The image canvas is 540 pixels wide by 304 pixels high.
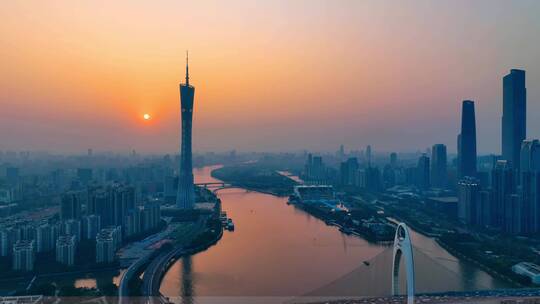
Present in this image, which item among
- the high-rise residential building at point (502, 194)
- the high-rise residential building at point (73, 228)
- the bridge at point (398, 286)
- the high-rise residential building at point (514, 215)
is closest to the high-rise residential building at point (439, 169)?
the high-rise residential building at point (502, 194)

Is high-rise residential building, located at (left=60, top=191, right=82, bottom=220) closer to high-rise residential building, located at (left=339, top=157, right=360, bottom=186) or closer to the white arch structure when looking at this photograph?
the white arch structure

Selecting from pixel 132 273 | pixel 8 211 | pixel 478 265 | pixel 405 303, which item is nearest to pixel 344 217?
pixel 478 265

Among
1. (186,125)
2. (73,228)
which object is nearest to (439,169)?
(186,125)

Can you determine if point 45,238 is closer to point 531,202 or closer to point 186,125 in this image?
point 186,125

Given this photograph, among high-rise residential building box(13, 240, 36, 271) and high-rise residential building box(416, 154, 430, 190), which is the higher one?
high-rise residential building box(416, 154, 430, 190)

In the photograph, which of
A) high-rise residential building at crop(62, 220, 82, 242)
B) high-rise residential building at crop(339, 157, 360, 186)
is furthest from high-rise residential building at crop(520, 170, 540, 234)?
high-rise residential building at crop(339, 157, 360, 186)
